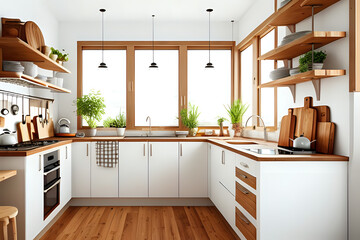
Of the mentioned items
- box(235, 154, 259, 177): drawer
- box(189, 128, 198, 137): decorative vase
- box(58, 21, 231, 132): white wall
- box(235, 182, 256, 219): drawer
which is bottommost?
box(235, 182, 256, 219): drawer

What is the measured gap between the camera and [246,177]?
2447 mm

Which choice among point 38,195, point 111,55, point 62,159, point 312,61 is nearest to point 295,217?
point 312,61

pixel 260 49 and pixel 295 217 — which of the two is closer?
pixel 295 217

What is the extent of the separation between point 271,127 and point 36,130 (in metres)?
3.04

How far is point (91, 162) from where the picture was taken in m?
4.09

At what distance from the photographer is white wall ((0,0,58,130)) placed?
3.19 metres

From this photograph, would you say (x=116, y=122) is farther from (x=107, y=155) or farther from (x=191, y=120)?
(x=191, y=120)

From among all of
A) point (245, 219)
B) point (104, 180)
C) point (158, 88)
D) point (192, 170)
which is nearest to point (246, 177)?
point (245, 219)

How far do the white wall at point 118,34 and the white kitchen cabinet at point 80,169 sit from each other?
75 cm

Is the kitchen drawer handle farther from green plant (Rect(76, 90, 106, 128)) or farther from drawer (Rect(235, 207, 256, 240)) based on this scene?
green plant (Rect(76, 90, 106, 128))

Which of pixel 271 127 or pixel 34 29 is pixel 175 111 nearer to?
pixel 271 127

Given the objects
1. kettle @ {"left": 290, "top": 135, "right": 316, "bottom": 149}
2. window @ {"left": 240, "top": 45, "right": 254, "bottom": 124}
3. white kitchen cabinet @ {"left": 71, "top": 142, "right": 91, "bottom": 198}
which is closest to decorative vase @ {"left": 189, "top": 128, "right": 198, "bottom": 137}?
window @ {"left": 240, "top": 45, "right": 254, "bottom": 124}

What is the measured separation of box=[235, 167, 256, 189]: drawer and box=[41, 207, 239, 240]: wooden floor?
743 mm

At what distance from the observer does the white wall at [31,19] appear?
3189mm
